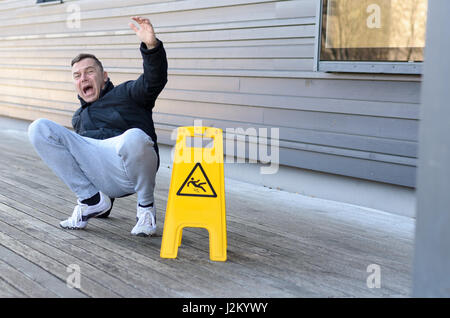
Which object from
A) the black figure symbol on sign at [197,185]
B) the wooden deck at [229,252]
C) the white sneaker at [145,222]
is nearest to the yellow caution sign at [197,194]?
the black figure symbol on sign at [197,185]

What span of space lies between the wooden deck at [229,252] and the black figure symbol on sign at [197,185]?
0.34 meters

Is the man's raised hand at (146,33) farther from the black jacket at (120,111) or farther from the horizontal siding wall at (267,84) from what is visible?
the horizontal siding wall at (267,84)

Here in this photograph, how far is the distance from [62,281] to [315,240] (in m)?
1.57

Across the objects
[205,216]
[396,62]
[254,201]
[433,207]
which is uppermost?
[396,62]

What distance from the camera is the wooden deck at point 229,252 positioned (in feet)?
8.79

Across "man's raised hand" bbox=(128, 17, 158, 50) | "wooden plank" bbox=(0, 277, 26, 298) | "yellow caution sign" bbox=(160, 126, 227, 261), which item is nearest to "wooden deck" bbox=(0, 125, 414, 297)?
"wooden plank" bbox=(0, 277, 26, 298)

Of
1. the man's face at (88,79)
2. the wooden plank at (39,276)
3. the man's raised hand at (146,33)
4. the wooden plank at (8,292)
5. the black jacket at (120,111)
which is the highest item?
the man's raised hand at (146,33)

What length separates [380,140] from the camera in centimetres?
453

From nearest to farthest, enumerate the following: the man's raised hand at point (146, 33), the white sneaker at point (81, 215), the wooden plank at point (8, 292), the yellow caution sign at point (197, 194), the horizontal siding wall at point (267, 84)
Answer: the wooden plank at point (8, 292), the yellow caution sign at point (197, 194), the man's raised hand at point (146, 33), the white sneaker at point (81, 215), the horizontal siding wall at point (267, 84)

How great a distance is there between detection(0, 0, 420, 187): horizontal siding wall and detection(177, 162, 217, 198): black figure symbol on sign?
6.15ft
